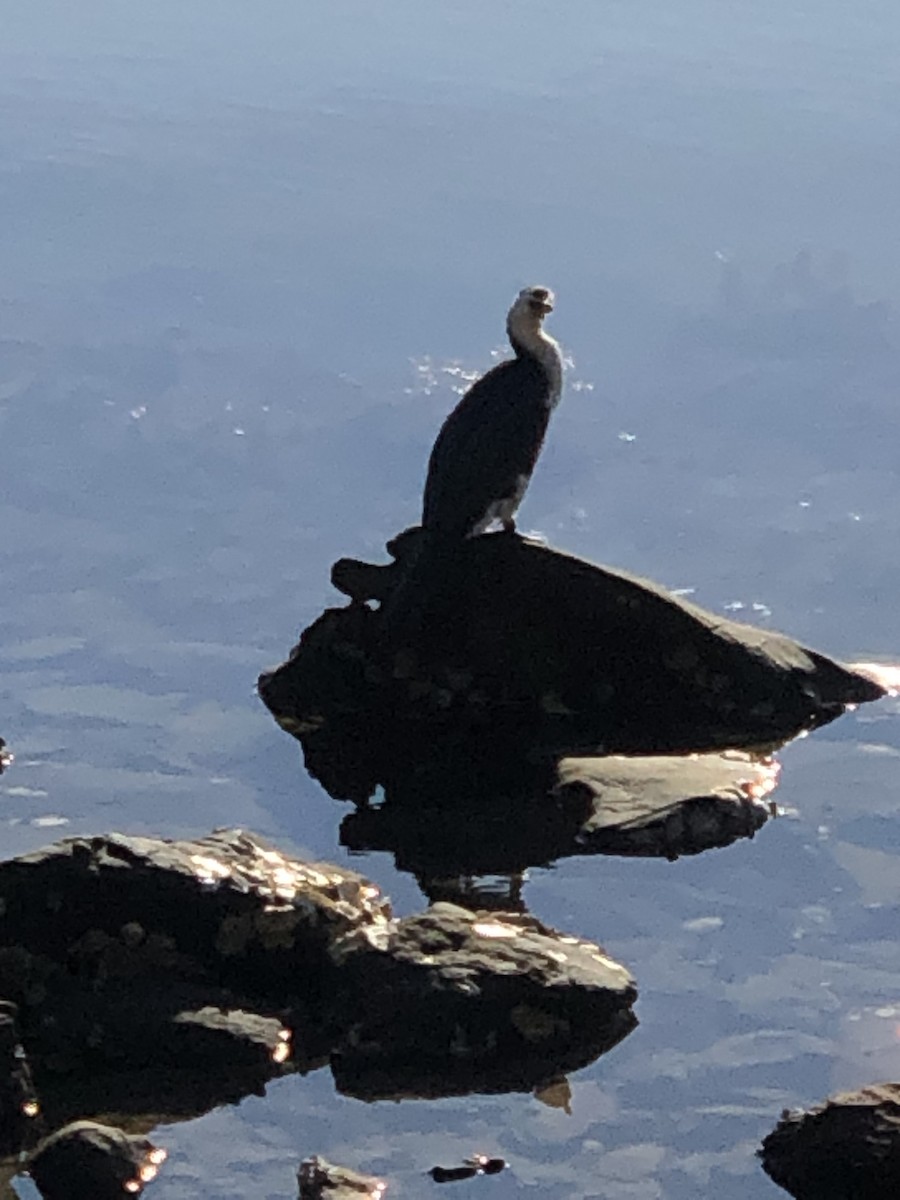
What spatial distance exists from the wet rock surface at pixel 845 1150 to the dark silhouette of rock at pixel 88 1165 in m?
2.54

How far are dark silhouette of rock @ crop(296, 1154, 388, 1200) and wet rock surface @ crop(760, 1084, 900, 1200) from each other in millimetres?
1609

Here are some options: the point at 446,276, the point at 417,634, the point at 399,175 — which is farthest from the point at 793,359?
the point at 417,634

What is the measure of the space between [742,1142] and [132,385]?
210 ft

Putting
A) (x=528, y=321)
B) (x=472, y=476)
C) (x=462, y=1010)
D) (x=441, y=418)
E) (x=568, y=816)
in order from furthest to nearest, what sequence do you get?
(x=441, y=418), (x=528, y=321), (x=472, y=476), (x=568, y=816), (x=462, y=1010)

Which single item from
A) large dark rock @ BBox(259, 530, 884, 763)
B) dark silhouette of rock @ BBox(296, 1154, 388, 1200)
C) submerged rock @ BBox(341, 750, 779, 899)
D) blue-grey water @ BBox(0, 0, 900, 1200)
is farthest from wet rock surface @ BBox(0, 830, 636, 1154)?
large dark rock @ BBox(259, 530, 884, 763)

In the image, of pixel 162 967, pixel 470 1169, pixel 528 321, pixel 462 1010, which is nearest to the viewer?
pixel 470 1169

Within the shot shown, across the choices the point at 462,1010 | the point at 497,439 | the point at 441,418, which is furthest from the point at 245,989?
the point at 441,418

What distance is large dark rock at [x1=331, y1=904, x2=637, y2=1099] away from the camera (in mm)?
11438

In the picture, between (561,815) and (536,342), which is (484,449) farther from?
(561,815)

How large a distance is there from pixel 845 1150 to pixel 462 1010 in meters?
1.90

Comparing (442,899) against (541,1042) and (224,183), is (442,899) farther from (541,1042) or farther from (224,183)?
(224,183)

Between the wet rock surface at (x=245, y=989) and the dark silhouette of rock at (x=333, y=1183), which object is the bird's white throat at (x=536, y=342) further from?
the dark silhouette of rock at (x=333, y=1183)

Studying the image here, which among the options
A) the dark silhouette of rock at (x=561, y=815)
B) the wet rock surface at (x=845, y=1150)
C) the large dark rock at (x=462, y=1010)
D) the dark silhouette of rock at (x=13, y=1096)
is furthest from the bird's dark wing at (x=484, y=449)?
the wet rock surface at (x=845, y=1150)

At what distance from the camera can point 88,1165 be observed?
10297 mm
